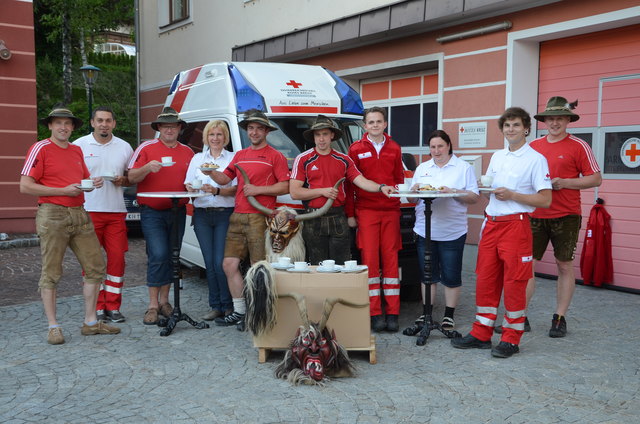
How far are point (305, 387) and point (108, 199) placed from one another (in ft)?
9.65

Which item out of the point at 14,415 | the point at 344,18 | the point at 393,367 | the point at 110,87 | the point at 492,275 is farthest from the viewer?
the point at 110,87

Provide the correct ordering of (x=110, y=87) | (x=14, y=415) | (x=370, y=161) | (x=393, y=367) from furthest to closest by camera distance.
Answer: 1. (x=110, y=87)
2. (x=370, y=161)
3. (x=393, y=367)
4. (x=14, y=415)

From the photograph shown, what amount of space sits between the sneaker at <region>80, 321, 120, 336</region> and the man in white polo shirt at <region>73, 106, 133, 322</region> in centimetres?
47

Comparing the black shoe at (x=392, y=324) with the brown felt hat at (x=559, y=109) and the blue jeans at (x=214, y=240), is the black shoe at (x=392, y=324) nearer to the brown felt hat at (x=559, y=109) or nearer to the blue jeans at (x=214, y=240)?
the blue jeans at (x=214, y=240)

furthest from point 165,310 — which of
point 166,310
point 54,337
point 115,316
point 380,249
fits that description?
point 380,249

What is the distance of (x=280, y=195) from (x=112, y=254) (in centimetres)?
185

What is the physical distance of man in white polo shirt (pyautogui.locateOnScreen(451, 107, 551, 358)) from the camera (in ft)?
17.1

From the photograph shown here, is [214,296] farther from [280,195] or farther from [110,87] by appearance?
[110,87]

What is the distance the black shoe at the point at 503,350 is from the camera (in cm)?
529

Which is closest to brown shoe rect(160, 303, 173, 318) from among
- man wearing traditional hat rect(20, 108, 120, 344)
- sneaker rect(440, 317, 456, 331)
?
man wearing traditional hat rect(20, 108, 120, 344)

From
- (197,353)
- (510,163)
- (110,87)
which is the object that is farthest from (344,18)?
(110,87)

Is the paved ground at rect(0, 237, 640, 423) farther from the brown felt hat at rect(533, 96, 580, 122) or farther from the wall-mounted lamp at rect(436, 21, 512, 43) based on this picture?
the wall-mounted lamp at rect(436, 21, 512, 43)

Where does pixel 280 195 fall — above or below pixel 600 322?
above

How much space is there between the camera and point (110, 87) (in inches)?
1065
